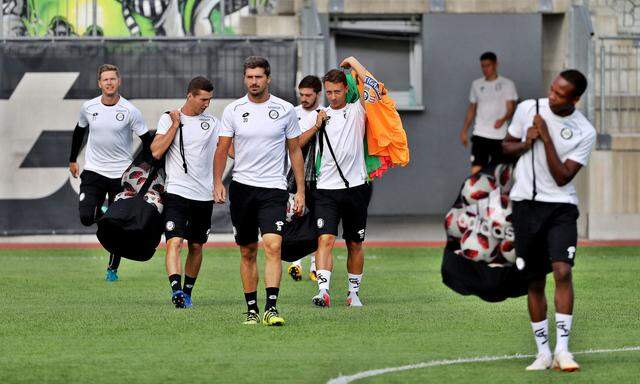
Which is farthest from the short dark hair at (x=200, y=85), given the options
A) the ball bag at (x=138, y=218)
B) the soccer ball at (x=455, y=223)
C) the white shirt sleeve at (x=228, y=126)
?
the soccer ball at (x=455, y=223)

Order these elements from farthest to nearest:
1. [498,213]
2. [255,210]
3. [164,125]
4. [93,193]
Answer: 1. [93,193]
2. [164,125]
3. [255,210]
4. [498,213]

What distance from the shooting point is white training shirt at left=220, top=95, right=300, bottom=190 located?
485 inches

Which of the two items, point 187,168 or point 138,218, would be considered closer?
point 187,168

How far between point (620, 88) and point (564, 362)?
1444 centimetres

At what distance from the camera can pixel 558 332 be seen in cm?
969

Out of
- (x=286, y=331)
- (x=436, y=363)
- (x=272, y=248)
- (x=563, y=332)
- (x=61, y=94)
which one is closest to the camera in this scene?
(x=563, y=332)

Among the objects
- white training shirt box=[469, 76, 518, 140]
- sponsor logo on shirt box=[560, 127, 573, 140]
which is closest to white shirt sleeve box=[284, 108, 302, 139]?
sponsor logo on shirt box=[560, 127, 573, 140]

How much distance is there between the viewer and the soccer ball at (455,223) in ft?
33.4

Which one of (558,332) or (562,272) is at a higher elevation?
(562,272)

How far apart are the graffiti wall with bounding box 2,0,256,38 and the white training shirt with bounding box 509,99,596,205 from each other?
44.9ft

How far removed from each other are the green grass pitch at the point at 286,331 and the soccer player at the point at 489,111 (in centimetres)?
500

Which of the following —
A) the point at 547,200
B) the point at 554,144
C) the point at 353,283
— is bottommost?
the point at 353,283

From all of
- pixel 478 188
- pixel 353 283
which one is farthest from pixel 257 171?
pixel 478 188

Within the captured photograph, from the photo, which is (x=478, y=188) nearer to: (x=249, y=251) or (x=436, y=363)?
(x=436, y=363)
